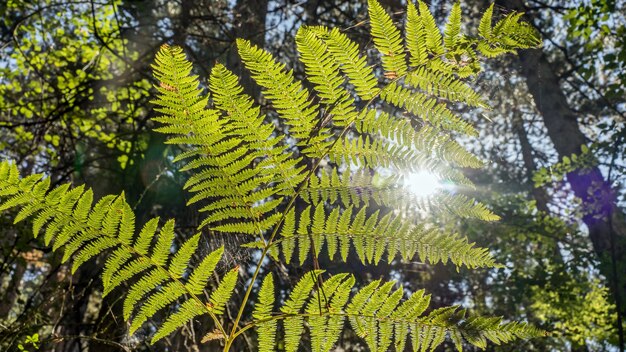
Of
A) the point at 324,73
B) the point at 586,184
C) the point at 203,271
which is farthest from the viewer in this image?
the point at 586,184

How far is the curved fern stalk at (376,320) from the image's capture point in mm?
870

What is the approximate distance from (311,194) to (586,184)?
516 cm

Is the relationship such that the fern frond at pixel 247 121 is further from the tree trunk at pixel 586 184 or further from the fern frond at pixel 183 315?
the tree trunk at pixel 586 184

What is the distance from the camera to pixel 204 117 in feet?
2.94

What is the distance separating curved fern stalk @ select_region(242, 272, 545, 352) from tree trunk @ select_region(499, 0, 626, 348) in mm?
3525

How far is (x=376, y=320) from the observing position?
→ 0.91 meters

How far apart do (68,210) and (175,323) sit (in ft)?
0.92

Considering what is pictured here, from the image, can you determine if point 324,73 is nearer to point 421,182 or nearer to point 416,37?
point 416,37

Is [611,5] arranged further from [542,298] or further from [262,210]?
[262,210]

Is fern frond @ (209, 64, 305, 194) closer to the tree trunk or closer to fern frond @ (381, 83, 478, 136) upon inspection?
fern frond @ (381, 83, 478, 136)

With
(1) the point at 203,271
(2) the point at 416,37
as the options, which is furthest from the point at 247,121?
(2) the point at 416,37

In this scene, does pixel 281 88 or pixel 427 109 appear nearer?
pixel 281 88

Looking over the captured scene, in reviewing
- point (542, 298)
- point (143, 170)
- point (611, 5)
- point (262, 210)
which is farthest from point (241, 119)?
point (542, 298)

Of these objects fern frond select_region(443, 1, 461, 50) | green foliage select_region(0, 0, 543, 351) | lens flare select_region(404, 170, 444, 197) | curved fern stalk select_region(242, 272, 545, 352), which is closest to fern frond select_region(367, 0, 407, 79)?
green foliage select_region(0, 0, 543, 351)
